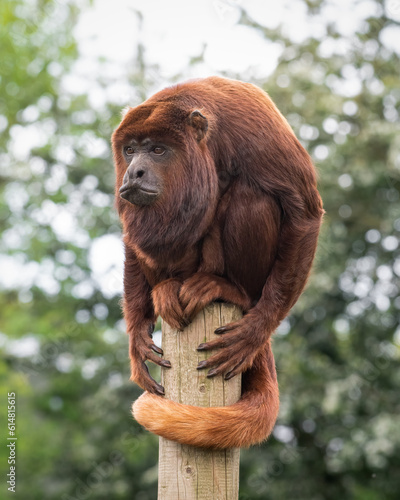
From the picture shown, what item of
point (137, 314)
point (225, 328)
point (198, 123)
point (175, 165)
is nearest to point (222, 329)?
point (225, 328)

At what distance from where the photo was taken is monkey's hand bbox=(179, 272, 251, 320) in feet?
8.75

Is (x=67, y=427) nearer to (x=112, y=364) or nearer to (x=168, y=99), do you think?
(x=112, y=364)

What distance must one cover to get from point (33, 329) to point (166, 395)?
8.89 m

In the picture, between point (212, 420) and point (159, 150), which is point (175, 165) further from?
point (212, 420)

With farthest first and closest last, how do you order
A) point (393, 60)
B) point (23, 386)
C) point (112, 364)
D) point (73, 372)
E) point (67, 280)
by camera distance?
point (73, 372) → point (23, 386) → point (67, 280) → point (112, 364) → point (393, 60)

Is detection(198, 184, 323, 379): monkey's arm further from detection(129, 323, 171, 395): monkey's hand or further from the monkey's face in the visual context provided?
the monkey's face

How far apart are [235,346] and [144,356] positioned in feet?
1.63

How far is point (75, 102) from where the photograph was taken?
942cm

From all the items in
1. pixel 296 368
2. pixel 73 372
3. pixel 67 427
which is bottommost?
pixel 67 427

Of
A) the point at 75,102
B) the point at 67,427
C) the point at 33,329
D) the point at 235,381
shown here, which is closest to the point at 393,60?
the point at 75,102

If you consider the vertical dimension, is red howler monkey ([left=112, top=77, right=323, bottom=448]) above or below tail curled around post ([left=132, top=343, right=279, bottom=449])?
above

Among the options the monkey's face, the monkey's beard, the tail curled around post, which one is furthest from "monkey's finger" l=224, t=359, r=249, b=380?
the monkey's face

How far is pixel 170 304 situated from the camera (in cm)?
270

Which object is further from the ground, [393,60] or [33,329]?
[393,60]
